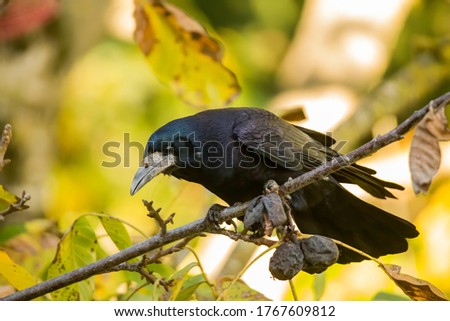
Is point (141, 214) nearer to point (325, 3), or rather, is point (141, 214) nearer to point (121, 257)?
point (325, 3)

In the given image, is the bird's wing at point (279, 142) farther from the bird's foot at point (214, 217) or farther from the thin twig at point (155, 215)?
the thin twig at point (155, 215)

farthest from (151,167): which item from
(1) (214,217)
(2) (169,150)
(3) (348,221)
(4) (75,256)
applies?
(3) (348,221)

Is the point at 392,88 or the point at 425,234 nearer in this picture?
the point at 425,234

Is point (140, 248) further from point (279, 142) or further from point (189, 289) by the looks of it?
point (279, 142)

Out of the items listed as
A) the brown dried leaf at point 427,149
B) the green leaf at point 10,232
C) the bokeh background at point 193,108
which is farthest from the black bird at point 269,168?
the brown dried leaf at point 427,149

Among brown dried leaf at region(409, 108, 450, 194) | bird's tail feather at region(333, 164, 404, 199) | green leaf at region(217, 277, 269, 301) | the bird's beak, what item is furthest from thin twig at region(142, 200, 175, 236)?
bird's tail feather at region(333, 164, 404, 199)

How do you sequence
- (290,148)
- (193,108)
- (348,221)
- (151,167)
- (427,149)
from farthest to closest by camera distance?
1. (193,108)
2. (348,221)
3. (290,148)
4. (151,167)
5. (427,149)
